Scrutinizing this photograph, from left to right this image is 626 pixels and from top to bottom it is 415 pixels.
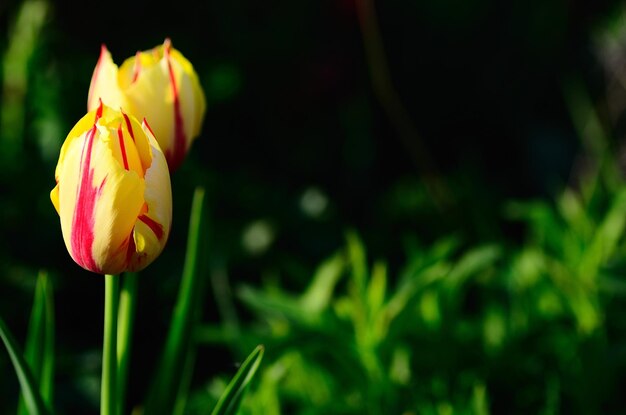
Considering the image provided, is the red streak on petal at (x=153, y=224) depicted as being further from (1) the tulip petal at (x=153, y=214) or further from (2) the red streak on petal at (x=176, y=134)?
(2) the red streak on petal at (x=176, y=134)

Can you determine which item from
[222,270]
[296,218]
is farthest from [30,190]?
[296,218]

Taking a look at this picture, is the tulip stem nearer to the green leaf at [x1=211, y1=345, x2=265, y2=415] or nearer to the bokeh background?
the green leaf at [x1=211, y1=345, x2=265, y2=415]

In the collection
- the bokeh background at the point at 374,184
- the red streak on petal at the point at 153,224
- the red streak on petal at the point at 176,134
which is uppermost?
the red streak on petal at the point at 176,134

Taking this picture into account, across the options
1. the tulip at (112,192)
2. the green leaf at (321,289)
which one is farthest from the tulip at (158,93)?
the green leaf at (321,289)

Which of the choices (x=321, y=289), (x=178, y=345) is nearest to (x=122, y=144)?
(x=178, y=345)

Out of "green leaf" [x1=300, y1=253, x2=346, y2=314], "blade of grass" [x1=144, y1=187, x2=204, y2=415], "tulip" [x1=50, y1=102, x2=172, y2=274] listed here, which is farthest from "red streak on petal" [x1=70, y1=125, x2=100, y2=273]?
"green leaf" [x1=300, y1=253, x2=346, y2=314]

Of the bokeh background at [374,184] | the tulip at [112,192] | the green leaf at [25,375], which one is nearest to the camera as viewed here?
the tulip at [112,192]

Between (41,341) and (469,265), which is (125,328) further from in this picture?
(469,265)
